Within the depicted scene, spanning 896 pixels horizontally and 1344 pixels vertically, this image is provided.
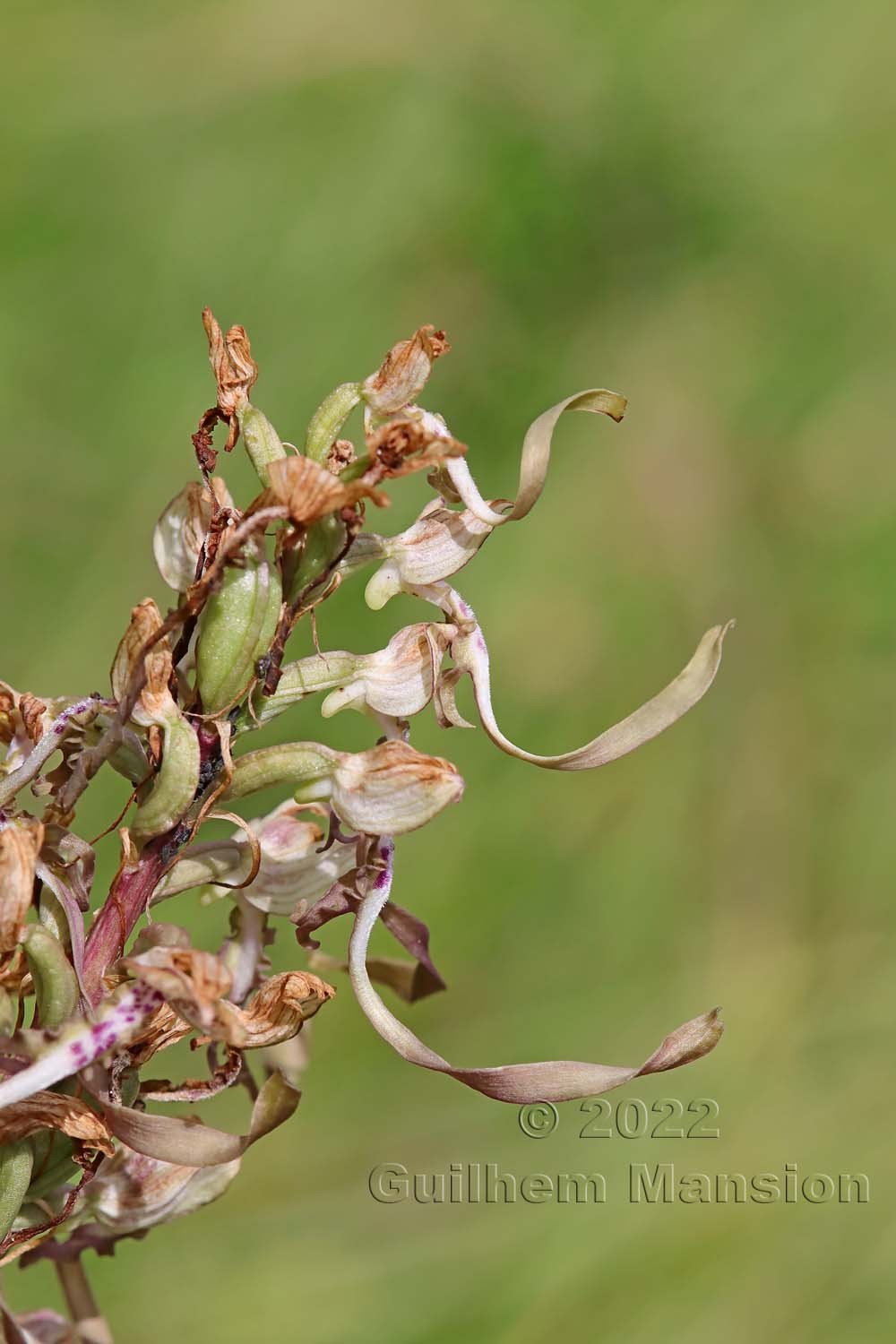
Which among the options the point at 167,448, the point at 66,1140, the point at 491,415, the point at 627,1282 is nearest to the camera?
the point at 66,1140

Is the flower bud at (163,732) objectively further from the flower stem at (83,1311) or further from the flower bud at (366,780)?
the flower stem at (83,1311)

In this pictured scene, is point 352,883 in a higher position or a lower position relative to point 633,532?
lower

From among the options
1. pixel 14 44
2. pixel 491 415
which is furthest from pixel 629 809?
pixel 14 44

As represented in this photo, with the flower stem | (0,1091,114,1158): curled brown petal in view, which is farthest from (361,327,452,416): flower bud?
the flower stem

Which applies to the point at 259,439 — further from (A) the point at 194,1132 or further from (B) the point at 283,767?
(A) the point at 194,1132

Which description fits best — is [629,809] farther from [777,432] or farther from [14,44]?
[14,44]

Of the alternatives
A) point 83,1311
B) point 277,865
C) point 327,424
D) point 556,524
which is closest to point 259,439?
point 327,424

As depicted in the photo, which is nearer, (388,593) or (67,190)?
(388,593)
